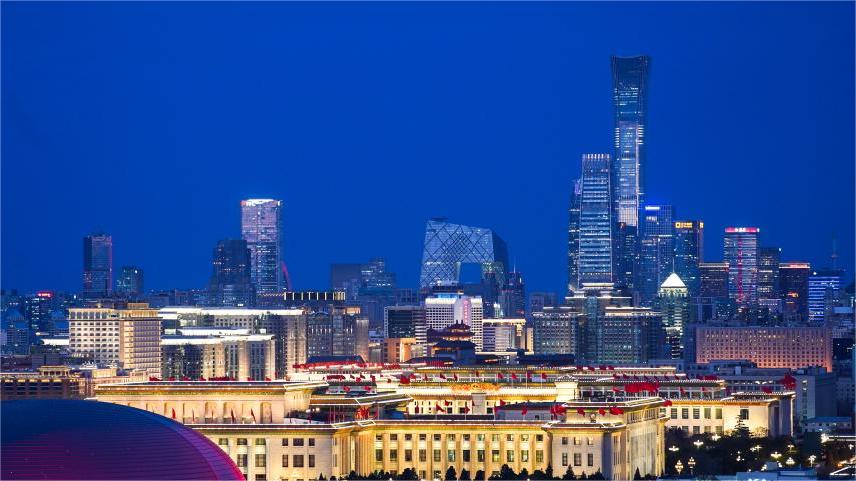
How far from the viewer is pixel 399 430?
119812 millimetres

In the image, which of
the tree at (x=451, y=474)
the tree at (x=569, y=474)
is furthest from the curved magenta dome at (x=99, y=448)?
the tree at (x=451, y=474)

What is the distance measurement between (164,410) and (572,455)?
67.0 feet

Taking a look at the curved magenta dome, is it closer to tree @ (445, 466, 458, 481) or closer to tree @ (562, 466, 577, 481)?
tree @ (562, 466, 577, 481)

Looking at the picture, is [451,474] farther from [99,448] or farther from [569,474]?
[99,448]

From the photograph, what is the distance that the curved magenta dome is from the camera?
258ft

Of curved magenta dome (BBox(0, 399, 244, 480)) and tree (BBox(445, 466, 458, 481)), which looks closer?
curved magenta dome (BBox(0, 399, 244, 480))

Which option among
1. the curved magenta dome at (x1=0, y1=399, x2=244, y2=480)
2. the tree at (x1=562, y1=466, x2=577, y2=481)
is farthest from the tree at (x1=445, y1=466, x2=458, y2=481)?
the curved magenta dome at (x1=0, y1=399, x2=244, y2=480)

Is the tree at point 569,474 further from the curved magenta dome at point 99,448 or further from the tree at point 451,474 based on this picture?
the curved magenta dome at point 99,448

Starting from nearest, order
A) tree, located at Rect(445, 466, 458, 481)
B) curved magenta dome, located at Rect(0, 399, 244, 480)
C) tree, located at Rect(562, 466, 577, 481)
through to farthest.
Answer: curved magenta dome, located at Rect(0, 399, 244, 480) < tree, located at Rect(562, 466, 577, 481) < tree, located at Rect(445, 466, 458, 481)

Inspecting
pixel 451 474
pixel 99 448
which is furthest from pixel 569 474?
pixel 99 448

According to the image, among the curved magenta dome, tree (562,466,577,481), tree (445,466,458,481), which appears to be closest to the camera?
the curved magenta dome

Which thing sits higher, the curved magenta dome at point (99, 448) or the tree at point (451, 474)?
the curved magenta dome at point (99, 448)

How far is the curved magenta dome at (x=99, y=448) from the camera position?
258 feet

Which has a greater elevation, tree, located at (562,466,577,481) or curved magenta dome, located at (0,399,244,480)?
curved magenta dome, located at (0,399,244,480)
